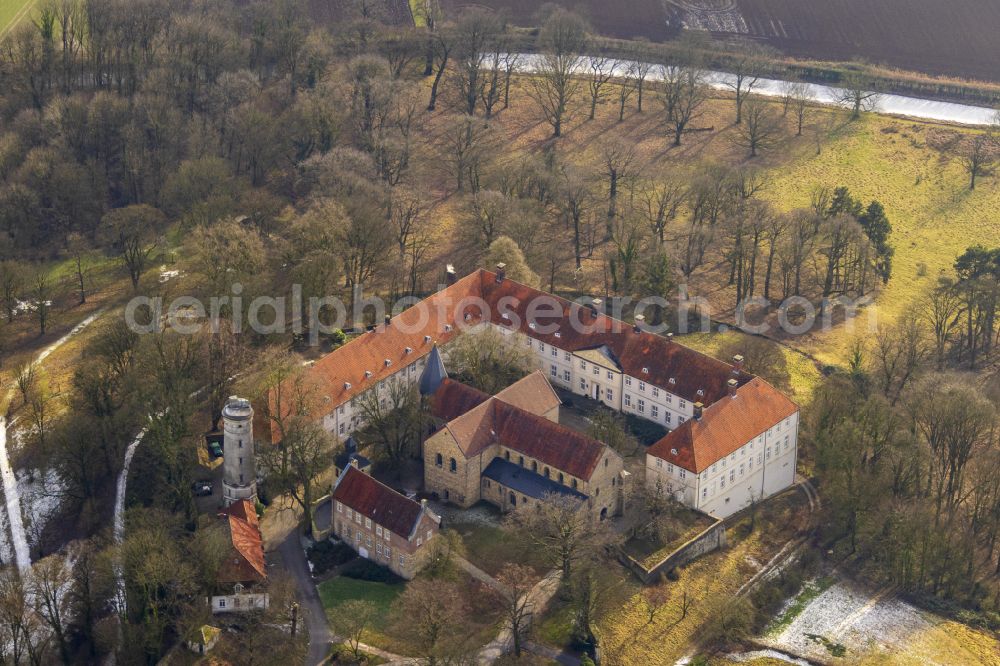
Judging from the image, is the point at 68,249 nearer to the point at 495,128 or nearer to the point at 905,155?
the point at 495,128

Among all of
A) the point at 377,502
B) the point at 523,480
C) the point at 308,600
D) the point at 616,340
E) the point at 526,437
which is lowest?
the point at 308,600

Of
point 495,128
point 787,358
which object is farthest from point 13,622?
point 495,128

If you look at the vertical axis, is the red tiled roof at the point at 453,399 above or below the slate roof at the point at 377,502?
above

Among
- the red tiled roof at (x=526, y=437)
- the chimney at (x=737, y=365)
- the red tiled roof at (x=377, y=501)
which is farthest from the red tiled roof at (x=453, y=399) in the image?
the chimney at (x=737, y=365)

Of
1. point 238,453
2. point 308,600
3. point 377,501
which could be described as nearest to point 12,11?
point 238,453

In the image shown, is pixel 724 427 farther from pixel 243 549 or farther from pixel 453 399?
pixel 243 549

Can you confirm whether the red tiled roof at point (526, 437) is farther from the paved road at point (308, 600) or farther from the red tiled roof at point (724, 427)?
the paved road at point (308, 600)

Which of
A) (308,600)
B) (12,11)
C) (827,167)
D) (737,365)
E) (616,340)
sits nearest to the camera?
(308,600)
